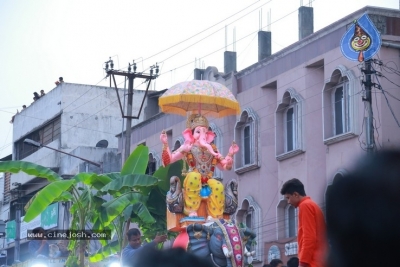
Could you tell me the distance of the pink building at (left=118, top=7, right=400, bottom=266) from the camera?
19.3m

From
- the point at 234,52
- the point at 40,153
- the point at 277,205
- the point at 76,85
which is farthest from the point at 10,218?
the point at 277,205

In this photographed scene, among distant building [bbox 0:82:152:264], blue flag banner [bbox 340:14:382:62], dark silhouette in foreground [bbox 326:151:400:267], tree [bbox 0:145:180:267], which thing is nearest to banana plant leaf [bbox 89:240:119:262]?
tree [bbox 0:145:180:267]

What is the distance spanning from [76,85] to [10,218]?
9.05 metres

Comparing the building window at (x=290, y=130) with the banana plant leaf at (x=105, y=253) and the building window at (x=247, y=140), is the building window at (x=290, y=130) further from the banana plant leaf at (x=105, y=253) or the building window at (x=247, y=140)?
the banana plant leaf at (x=105, y=253)

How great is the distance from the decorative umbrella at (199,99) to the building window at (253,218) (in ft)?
34.1

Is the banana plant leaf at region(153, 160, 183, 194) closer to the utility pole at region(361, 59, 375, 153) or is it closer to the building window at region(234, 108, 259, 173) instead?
the utility pole at region(361, 59, 375, 153)

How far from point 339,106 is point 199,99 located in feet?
28.9

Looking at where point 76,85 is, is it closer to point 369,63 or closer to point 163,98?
point 369,63

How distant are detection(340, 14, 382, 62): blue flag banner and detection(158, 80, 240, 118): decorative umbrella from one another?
4.85m

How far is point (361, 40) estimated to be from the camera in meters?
17.1

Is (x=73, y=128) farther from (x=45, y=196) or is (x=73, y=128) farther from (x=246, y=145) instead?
(x=45, y=196)

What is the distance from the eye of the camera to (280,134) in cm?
2320

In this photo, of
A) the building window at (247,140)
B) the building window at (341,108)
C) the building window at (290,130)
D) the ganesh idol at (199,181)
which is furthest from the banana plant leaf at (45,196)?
the building window at (247,140)

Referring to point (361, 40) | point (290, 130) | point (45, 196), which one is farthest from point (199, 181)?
point (290, 130)
